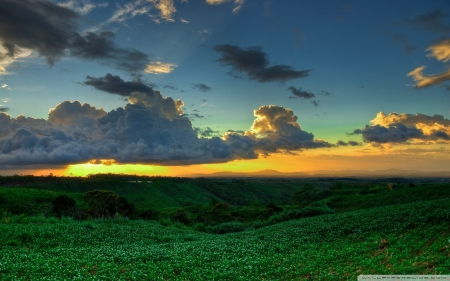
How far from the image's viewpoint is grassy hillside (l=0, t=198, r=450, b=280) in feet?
68.9

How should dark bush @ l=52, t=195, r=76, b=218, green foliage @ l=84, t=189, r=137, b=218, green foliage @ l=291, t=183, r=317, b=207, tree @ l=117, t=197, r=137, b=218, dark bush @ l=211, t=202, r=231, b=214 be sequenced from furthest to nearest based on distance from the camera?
green foliage @ l=291, t=183, r=317, b=207, dark bush @ l=211, t=202, r=231, b=214, tree @ l=117, t=197, r=137, b=218, green foliage @ l=84, t=189, r=137, b=218, dark bush @ l=52, t=195, r=76, b=218

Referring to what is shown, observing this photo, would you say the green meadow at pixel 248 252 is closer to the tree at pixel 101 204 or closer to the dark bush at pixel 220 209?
the tree at pixel 101 204

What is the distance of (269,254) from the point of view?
27.4 m

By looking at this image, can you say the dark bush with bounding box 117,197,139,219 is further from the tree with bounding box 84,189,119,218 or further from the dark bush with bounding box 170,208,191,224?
the dark bush with bounding box 170,208,191,224

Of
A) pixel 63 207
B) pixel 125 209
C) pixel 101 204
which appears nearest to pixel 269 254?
pixel 101 204

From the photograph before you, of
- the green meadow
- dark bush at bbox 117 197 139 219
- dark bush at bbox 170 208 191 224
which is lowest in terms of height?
dark bush at bbox 170 208 191 224

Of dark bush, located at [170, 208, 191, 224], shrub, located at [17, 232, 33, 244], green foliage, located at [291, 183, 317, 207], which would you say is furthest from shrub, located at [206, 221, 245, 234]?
shrub, located at [17, 232, 33, 244]

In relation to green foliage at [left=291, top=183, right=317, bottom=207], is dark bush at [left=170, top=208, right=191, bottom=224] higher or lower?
lower

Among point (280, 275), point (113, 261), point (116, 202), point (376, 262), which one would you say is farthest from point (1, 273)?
point (116, 202)

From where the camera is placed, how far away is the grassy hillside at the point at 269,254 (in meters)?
21.0

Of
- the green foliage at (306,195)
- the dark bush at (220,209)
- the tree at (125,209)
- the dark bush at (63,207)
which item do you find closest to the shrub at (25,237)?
the dark bush at (63,207)

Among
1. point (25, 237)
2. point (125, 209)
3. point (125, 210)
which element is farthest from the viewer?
point (125, 209)

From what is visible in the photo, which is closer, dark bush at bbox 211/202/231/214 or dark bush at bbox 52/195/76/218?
dark bush at bbox 52/195/76/218

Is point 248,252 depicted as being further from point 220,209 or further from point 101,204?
point 220,209
